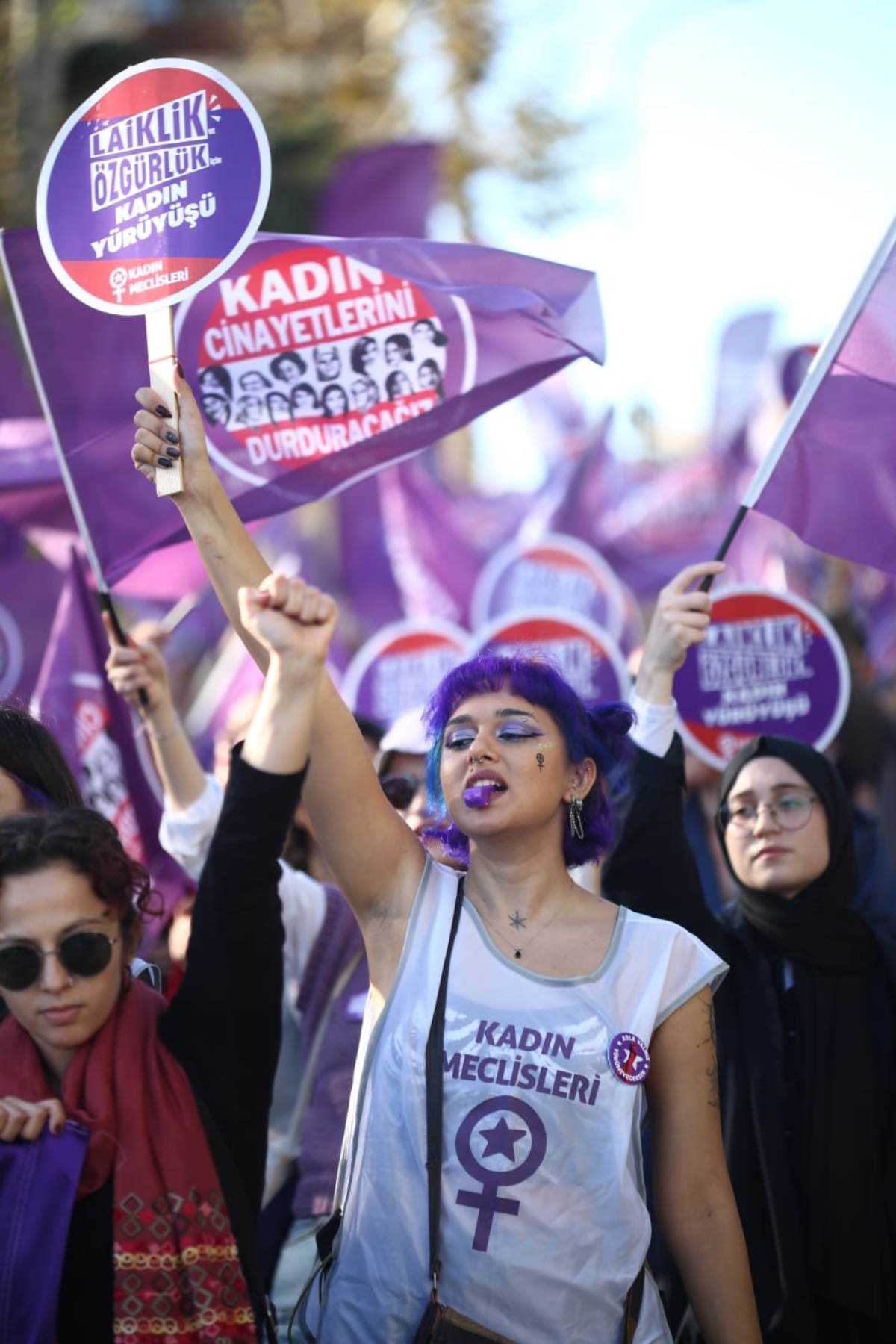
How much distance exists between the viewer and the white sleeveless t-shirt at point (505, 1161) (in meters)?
2.36

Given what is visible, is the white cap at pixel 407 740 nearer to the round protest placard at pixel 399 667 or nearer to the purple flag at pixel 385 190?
the round protest placard at pixel 399 667

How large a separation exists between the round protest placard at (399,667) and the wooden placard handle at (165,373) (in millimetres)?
3394

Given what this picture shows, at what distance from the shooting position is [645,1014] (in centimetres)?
250

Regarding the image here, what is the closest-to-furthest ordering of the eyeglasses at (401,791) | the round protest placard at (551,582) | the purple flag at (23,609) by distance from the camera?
the eyeglasses at (401,791)
the purple flag at (23,609)
the round protest placard at (551,582)

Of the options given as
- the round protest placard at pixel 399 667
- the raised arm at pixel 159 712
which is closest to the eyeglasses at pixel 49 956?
the raised arm at pixel 159 712

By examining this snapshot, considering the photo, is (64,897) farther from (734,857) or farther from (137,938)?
(734,857)

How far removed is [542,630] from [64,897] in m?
3.60

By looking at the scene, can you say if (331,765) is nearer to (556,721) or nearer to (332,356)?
(556,721)

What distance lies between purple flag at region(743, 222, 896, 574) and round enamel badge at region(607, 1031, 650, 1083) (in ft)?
5.34

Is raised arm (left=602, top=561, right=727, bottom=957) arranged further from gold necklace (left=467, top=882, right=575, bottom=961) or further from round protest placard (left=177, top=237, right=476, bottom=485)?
round protest placard (left=177, top=237, right=476, bottom=485)

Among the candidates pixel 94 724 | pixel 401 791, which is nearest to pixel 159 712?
pixel 401 791

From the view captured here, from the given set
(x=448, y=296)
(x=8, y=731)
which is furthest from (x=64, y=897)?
(x=448, y=296)

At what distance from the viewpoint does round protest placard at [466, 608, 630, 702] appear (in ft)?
18.2

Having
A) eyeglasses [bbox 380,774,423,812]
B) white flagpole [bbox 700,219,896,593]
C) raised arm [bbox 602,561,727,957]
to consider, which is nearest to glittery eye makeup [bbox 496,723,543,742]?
raised arm [bbox 602,561,727,957]
